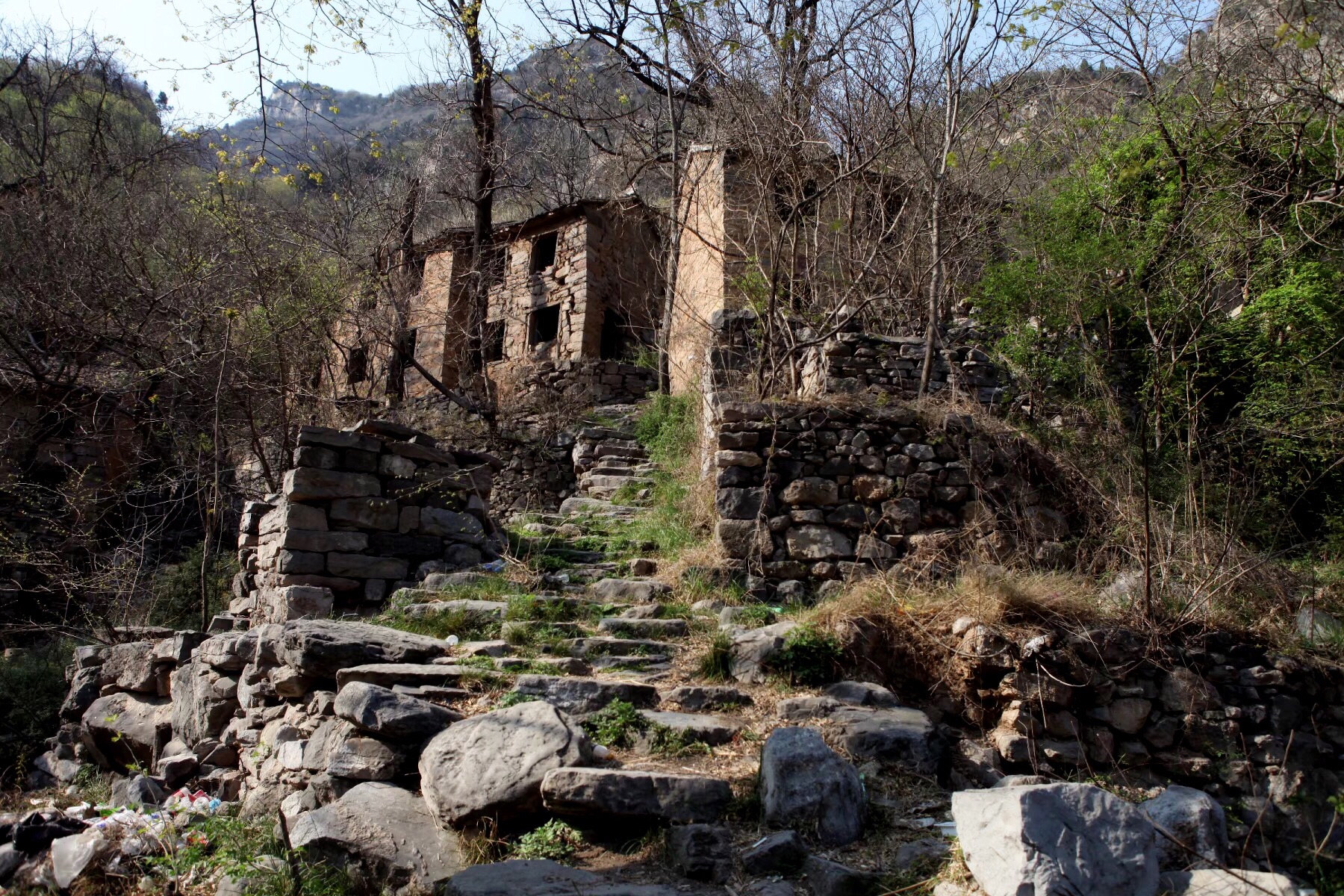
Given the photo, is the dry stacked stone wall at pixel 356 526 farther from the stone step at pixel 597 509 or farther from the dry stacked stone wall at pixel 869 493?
the dry stacked stone wall at pixel 869 493

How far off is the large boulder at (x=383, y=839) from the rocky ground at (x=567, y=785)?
0.5 inches

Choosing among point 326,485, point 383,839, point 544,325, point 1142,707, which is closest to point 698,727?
point 383,839

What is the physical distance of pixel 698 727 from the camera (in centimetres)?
438

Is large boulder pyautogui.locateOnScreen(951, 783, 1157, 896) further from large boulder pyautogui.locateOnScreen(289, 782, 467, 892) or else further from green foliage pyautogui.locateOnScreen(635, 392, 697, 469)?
green foliage pyautogui.locateOnScreen(635, 392, 697, 469)

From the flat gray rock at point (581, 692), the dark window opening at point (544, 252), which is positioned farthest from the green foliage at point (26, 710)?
the dark window opening at point (544, 252)

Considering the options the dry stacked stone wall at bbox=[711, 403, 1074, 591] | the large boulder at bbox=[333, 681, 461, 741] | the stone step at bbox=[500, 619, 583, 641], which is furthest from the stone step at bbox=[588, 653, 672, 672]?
the dry stacked stone wall at bbox=[711, 403, 1074, 591]

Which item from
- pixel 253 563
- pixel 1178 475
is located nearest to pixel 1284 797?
pixel 1178 475

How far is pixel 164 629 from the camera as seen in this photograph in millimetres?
7660

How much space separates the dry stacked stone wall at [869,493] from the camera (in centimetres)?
676

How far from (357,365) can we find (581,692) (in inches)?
422

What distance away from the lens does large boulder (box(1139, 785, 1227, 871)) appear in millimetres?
3121

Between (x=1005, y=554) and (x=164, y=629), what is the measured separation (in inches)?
278

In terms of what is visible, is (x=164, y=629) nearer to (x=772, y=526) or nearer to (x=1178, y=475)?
(x=772, y=526)

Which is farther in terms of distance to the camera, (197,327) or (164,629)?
(197,327)
